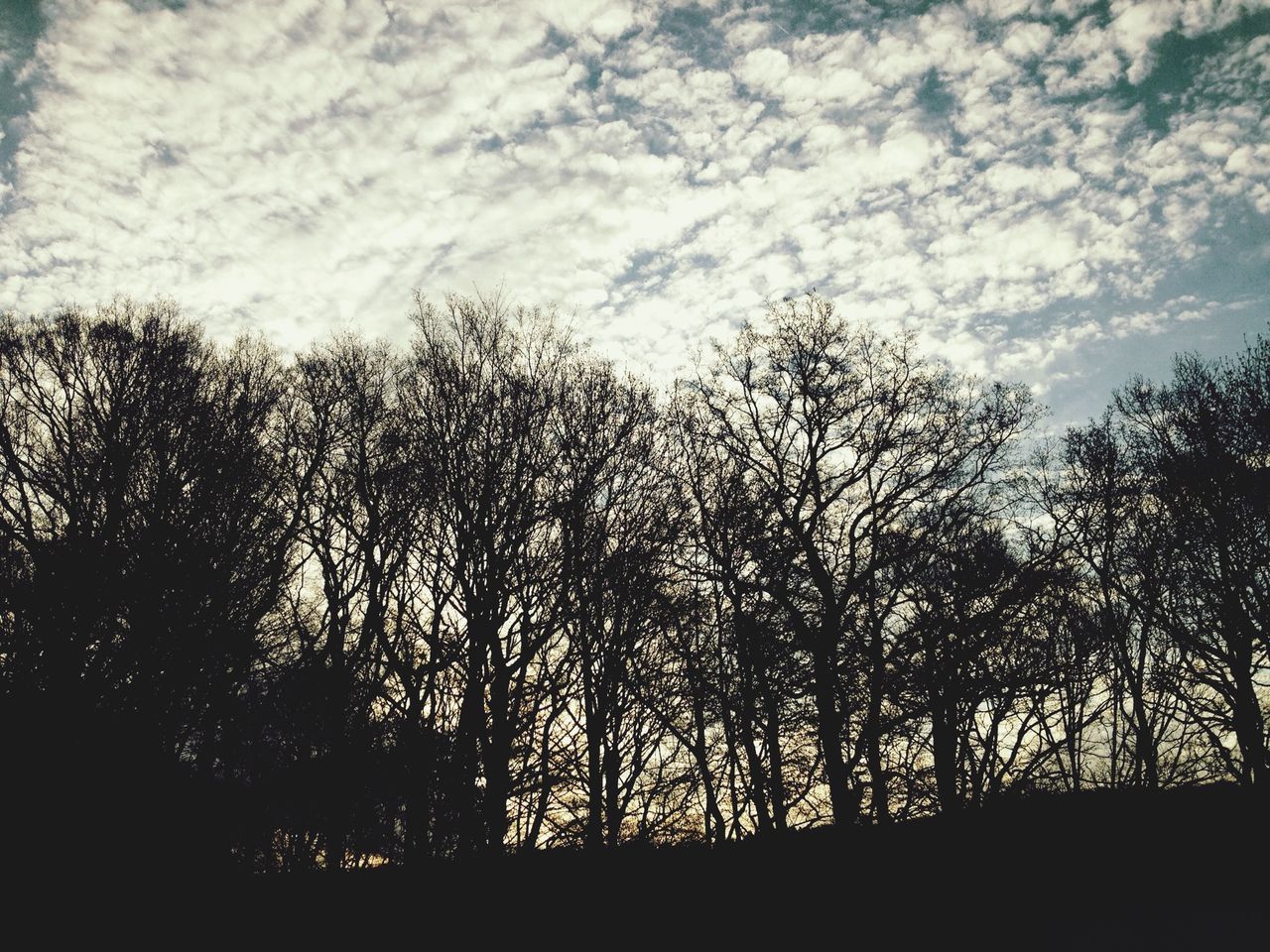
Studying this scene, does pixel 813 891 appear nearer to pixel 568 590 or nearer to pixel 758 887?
pixel 758 887

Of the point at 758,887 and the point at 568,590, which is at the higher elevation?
the point at 568,590

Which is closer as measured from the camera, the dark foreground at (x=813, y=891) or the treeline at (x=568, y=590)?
the dark foreground at (x=813, y=891)

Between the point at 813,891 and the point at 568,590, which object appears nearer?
the point at 813,891

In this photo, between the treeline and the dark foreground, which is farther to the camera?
the treeline

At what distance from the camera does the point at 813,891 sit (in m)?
8.08

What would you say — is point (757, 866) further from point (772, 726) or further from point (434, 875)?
point (772, 726)

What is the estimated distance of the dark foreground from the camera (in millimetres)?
7633

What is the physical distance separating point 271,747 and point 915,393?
19.7m

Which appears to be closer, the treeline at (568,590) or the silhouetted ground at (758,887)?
the silhouetted ground at (758,887)

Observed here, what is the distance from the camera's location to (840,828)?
28.0 ft

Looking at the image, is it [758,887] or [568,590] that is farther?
[568,590]

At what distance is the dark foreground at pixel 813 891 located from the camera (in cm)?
763

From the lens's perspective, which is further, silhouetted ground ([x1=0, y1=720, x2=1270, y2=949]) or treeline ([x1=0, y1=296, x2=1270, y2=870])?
treeline ([x1=0, y1=296, x2=1270, y2=870])

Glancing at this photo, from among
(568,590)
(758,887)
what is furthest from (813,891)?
(568,590)
